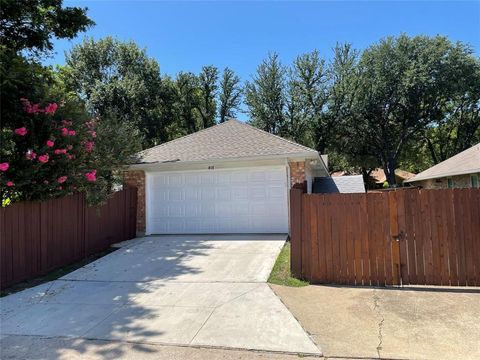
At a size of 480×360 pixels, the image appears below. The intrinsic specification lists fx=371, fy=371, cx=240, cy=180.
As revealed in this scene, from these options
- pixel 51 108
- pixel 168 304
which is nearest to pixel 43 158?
pixel 51 108

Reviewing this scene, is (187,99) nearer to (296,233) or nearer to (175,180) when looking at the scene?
(175,180)

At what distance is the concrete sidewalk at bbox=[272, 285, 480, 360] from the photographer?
13.7 ft

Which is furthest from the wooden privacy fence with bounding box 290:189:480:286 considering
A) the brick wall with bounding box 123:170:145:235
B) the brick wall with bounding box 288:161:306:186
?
the brick wall with bounding box 123:170:145:235

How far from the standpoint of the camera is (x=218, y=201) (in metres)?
12.2

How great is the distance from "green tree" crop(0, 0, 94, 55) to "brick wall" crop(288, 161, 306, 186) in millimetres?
7367

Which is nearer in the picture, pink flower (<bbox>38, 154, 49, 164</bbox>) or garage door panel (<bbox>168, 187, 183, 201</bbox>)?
pink flower (<bbox>38, 154, 49, 164</bbox>)

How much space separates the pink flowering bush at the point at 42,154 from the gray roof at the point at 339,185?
33.5 feet

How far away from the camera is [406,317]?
5.09 meters

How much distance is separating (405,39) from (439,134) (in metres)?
11.9

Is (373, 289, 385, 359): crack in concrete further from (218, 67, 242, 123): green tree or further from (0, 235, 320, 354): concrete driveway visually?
(218, 67, 242, 123): green tree

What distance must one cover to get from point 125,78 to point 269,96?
11413mm

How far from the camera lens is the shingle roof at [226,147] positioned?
1169cm

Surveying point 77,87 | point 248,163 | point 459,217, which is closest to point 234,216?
point 248,163

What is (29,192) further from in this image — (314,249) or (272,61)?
(272,61)
